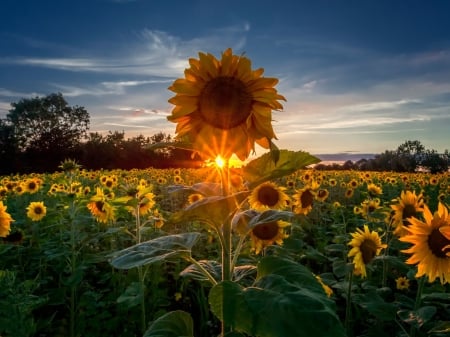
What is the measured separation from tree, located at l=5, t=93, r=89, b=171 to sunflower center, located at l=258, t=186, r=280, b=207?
142 feet

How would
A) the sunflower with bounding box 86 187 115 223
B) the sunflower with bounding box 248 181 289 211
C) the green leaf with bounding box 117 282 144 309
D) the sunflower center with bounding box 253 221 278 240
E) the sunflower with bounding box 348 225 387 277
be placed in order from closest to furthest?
the green leaf with bounding box 117 282 144 309
the sunflower with bounding box 348 225 387 277
the sunflower center with bounding box 253 221 278 240
the sunflower with bounding box 248 181 289 211
the sunflower with bounding box 86 187 115 223

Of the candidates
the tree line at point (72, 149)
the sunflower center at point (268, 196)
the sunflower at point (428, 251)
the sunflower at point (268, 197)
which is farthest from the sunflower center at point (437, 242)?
the tree line at point (72, 149)

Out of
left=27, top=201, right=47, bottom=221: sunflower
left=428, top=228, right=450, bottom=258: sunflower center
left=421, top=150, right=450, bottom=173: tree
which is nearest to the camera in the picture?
left=428, top=228, right=450, bottom=258: sunflower center

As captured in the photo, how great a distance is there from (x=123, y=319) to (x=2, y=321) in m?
1.65

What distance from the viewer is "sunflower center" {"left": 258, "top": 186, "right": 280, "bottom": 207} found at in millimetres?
5090

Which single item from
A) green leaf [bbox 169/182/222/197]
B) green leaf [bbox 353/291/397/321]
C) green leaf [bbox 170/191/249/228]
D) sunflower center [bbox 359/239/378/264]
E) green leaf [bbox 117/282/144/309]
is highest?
green leaf [bbox 169/182/222/197]

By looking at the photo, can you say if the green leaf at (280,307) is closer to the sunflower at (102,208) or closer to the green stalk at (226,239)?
the green stalk at (226,239)

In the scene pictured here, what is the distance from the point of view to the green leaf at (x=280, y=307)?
1.14m

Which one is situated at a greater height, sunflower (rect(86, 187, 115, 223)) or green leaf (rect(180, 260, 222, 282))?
green leaf (rect(180, 260, 222, 282))

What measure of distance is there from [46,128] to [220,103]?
56917 mm

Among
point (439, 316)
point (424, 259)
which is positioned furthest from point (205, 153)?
point (439, 316)

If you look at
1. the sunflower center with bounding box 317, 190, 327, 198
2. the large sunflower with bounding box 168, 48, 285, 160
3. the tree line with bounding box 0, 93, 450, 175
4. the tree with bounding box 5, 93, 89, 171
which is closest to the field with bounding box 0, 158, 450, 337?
the large sunflower with bounding box 168, 48, 285, 160

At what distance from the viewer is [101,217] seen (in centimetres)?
575

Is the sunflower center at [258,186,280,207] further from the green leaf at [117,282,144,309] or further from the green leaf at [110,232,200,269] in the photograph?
the green leaf at [110,232,200,269]
